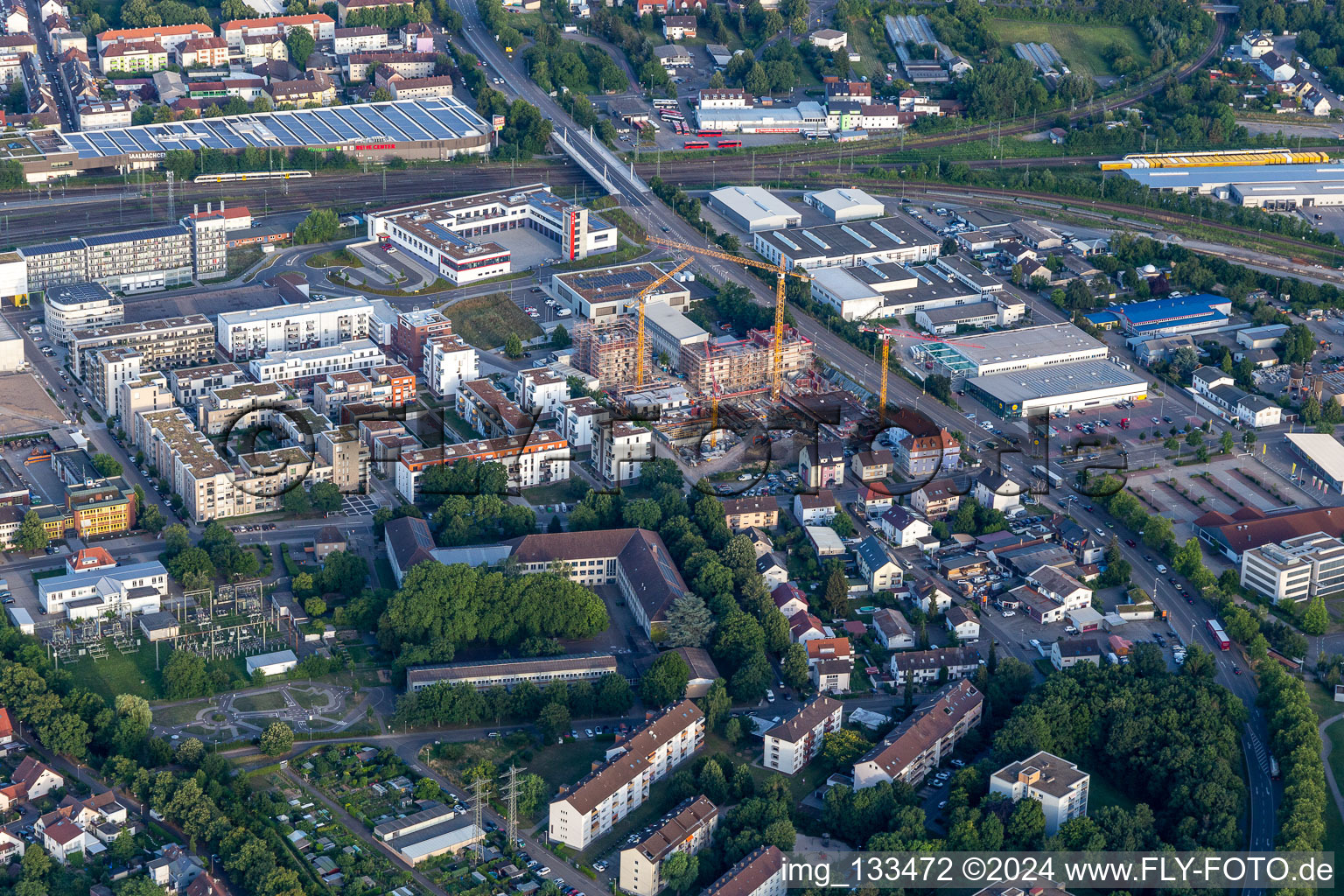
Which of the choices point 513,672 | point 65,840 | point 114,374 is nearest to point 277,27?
point 114,374

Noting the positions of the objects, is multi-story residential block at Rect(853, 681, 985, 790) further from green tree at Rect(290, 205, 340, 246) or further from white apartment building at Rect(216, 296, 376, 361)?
green tree at Rect(290, 205, 340, 246)

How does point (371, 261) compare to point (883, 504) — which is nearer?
point (883, 504)

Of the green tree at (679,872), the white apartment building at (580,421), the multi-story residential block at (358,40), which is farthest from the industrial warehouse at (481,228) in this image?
the green tree at (679,872)

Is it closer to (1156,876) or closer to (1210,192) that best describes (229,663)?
(1156,876)

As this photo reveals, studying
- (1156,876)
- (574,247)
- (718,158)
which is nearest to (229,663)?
(1156,876)

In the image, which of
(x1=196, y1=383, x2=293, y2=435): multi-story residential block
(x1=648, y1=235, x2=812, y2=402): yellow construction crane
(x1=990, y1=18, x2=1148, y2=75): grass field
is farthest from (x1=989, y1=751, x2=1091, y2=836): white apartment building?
(x1=990, y1=18, x2=1148, y2=75): grass field

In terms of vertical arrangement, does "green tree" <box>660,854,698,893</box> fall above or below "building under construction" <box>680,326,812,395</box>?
below

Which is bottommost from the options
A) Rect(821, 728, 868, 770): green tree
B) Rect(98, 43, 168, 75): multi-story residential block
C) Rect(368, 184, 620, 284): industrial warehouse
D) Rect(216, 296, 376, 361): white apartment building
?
Rect(821, 728, 868, 770): green tree
